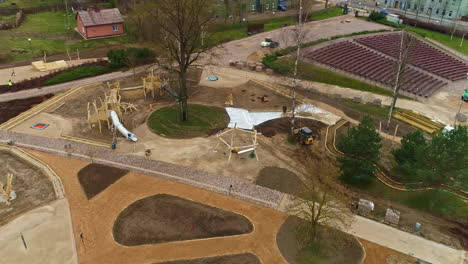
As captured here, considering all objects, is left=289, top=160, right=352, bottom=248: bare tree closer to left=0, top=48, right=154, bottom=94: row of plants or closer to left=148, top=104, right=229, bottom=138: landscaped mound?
left=148, top=104, right=229, bottom=138: landscaped mound

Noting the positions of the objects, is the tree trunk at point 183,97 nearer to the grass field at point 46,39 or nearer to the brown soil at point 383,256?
the brown soil at point 383,256

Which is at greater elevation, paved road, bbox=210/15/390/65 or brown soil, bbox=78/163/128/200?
paved road, bbox=210/15/390/65

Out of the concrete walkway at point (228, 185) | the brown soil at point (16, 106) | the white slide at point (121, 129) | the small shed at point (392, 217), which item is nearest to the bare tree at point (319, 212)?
the concrete walkway at point (228, 185)

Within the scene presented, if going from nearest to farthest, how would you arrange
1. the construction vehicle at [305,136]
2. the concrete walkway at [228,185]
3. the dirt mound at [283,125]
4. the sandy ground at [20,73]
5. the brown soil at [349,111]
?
the concrete walkway at [228,185] → the construction vehicle at [305,136] → the dirt mound at [283,125] → the brown soil at [349,111] → the sandy ground at [20,73]

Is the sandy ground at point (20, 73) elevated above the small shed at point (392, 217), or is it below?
above

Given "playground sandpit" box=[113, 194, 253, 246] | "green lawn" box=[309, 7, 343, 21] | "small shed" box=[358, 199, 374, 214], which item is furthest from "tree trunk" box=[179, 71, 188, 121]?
"green lawn" box=[309, 7, 343, 21]

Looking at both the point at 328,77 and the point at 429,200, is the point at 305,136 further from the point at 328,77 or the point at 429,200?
the point at 328,77
